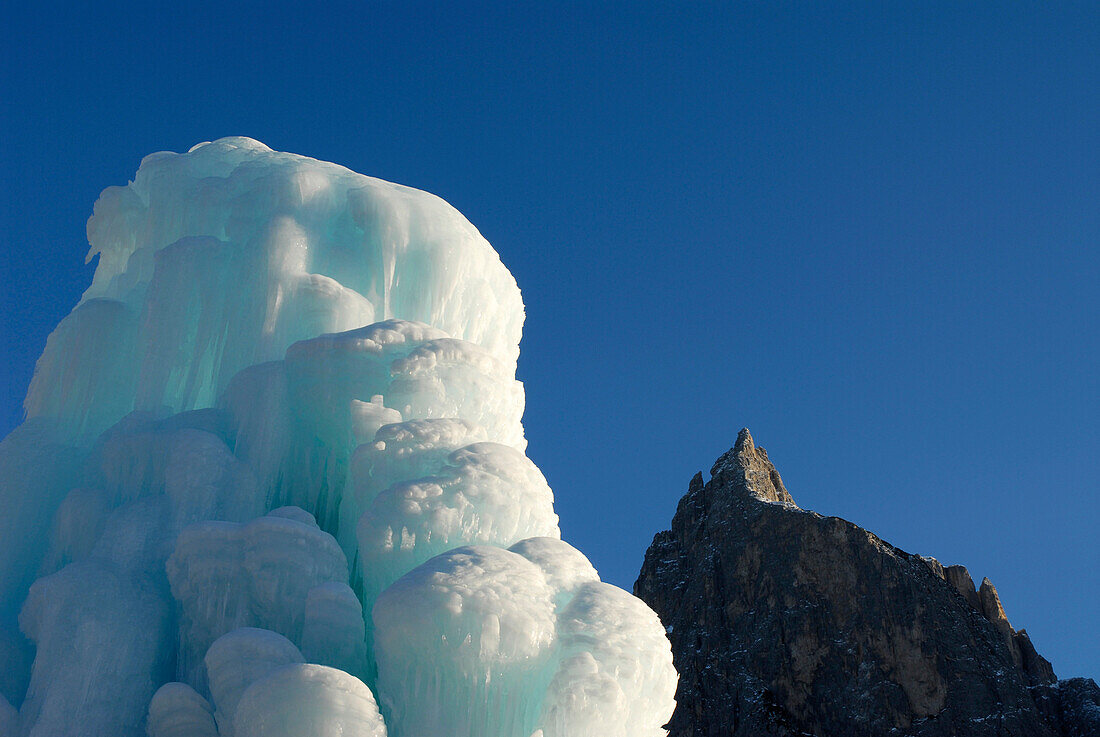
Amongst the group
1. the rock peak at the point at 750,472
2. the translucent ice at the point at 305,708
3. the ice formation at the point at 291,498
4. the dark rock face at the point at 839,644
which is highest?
the rock peak at the point at 750,472

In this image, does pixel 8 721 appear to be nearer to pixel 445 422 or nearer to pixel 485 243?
pixel 445 422

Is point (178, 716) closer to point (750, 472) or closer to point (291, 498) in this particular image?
point (291, 498)

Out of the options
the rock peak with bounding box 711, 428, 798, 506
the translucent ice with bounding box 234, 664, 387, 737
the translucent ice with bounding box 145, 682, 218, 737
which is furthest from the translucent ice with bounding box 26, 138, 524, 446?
the rock peak with bounding box 711, 428, 798, 506

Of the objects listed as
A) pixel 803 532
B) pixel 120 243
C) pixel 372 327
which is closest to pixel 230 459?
pixel 372 327

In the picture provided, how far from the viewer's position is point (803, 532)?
76.4 meters

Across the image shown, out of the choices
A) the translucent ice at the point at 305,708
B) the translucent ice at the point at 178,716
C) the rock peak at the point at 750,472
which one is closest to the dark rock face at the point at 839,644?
the rock peak at the point at 750,472

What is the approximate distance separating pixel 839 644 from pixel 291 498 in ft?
213

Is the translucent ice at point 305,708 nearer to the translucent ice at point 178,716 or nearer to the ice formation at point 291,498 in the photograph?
the ice formation at point 291,498

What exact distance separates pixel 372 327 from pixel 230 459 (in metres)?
2.32

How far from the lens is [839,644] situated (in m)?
71.3

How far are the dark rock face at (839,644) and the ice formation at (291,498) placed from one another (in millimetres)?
60740

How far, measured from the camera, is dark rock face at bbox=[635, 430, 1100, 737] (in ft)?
219

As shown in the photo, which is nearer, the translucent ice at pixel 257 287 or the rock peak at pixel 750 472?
the translucent ice at pixel 257 287

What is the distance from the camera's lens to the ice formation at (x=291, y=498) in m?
9.66
